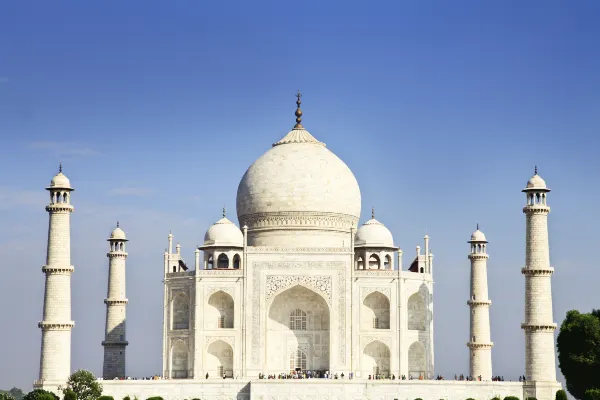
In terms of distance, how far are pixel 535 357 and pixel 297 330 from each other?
26.9ft

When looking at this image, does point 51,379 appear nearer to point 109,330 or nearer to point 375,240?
point 109,330

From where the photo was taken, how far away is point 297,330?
146 feet

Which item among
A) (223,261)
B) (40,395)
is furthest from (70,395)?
(223,261)

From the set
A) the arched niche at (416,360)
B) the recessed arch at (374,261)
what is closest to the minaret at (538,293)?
the arched niche at (416,360)

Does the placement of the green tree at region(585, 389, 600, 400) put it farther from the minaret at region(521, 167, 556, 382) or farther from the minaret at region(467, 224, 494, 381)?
the minaret at region(467, 224, 494, 381)

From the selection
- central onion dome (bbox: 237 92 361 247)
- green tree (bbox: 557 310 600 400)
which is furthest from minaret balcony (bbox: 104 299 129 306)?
green tree (bbox: 557 310 600 400)

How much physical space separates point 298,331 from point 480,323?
7012mm

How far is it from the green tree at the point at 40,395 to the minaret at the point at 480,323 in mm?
15724

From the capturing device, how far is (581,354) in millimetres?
42062

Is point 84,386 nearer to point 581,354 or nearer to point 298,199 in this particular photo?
point 298,199

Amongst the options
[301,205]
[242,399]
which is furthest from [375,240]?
[242,399]

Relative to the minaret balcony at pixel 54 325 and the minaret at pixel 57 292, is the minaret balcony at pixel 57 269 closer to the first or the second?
the minaret at pixel 57 292

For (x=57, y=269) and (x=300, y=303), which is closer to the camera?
(x=57, y=269)

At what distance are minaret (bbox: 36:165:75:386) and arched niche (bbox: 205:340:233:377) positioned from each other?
5199mm
